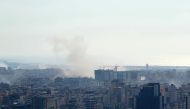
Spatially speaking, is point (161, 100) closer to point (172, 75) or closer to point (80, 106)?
point (80, 106)

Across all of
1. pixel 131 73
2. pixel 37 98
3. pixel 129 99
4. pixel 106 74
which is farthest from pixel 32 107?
pixel 131 73

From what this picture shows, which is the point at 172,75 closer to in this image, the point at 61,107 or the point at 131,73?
the point at 131,73

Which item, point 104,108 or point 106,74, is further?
point 106,74

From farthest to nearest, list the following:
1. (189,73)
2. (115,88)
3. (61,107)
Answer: (189,73)
(115,88)
(61,107)

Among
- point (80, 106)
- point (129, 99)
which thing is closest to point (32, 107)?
point (80, 106)

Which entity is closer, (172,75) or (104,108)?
(104,108)

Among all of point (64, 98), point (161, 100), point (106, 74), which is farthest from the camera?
point (106, 74)
